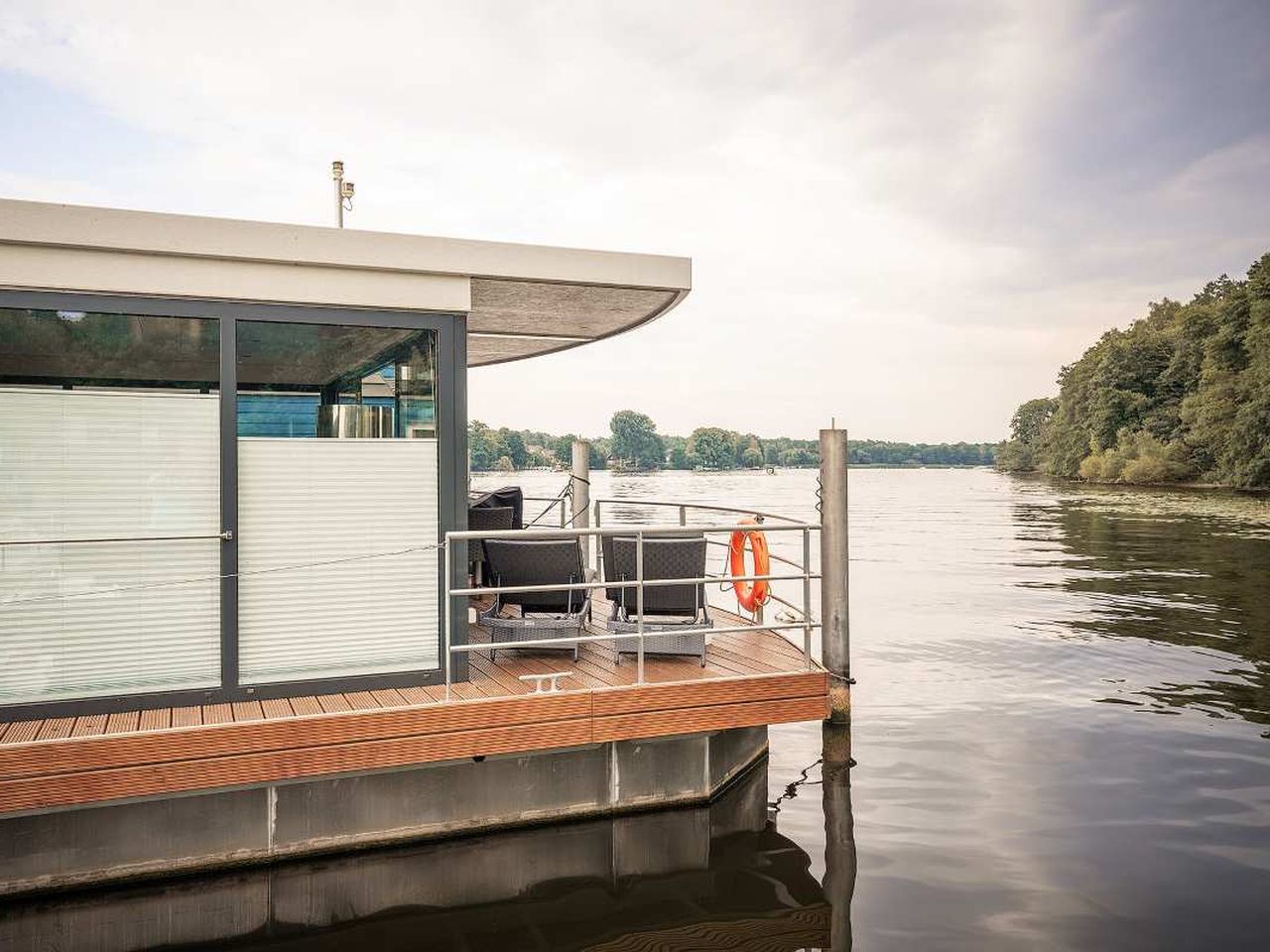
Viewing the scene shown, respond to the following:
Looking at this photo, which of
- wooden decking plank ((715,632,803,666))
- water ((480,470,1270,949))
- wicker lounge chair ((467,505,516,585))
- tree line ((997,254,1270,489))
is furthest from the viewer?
tree line ((997,254,1270,489))

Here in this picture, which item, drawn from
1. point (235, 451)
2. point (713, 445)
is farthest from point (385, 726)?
point (713, 445)

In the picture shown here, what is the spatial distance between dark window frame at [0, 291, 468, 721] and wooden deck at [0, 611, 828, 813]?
86mm

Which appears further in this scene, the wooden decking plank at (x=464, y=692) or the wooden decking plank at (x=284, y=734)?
the wooden decking plank at (x=464, y=692)

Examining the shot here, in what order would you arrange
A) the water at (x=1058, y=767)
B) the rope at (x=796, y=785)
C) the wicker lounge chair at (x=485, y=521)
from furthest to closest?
the wicker lounge chair at (x=485, y=521) → the rope at (x=796, y=785) → the water at (x=1058, y=767)

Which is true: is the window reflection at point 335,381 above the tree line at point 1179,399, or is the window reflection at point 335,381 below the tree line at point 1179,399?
below

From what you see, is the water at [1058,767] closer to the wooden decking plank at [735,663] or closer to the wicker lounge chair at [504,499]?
the wooden decking plank at [735,663]

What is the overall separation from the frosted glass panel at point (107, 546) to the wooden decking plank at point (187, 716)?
159mm

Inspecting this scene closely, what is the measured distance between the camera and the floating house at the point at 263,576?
197 inches

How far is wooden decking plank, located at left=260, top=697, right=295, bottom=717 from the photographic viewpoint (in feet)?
17.0

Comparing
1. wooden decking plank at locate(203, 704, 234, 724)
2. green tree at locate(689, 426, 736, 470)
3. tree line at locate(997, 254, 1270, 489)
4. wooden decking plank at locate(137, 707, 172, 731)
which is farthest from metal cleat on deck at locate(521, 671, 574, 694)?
green tree at locate(689, 426, 736, 470)

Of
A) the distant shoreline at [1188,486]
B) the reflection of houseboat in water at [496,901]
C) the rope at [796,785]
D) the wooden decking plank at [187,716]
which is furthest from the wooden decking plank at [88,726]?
the distant shoreline at [1188,486]

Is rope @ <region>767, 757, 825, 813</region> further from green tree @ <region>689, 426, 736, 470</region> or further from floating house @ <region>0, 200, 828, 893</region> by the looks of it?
green tree @ <region>689, 426, 736, 470</region>

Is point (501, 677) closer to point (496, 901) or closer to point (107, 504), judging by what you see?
point (496, 901)

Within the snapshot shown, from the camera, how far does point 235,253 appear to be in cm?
528
